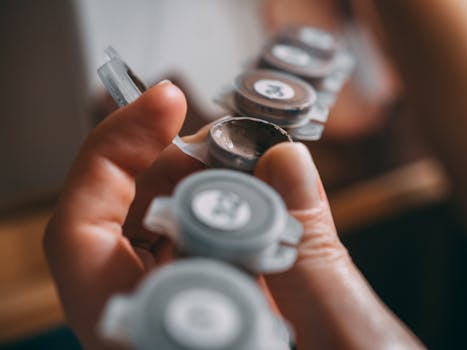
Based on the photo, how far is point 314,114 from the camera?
39cm

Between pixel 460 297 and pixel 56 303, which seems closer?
pixel 56 303

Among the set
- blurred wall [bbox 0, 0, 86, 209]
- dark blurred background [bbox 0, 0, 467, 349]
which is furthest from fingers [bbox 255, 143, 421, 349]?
blurred wall [bbox 0, 0, 86, 209]

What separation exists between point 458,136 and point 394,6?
0.52ft

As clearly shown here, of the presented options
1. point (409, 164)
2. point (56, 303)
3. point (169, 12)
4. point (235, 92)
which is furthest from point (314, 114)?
point (169, 12)

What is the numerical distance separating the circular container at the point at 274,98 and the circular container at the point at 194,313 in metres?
0.17

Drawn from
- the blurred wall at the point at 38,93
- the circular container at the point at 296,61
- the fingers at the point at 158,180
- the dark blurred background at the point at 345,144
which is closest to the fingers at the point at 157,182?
the fingers at the point at 158,180

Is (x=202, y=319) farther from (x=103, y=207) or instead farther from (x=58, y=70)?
(x=58, y=70)

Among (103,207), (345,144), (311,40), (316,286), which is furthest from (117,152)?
(345,144)

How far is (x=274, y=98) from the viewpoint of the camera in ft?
1.21

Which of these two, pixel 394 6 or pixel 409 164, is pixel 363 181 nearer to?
pixel 409 164

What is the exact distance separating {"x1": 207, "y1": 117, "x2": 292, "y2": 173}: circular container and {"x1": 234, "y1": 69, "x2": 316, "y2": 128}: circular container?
0.06 feet

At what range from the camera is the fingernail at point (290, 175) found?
299 millimetres

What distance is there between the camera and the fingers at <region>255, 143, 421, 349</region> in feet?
0.99

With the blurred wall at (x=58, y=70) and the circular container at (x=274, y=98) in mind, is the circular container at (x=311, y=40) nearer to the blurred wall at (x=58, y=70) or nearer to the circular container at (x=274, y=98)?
the circular container at (x=274, y=98)
